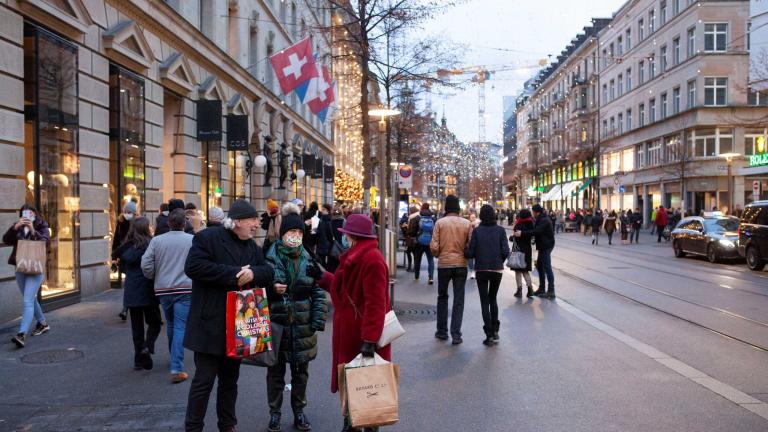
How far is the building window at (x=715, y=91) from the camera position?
41.2 meters

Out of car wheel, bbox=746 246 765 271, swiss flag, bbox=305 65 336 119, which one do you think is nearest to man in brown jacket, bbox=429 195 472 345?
swiss flag, bbox=305 65 336 119

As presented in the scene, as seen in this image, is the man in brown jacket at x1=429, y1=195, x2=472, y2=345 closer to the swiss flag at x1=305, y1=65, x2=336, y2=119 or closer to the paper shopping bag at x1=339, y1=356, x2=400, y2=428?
the paper shopping bag at x1=339, y1=356, x2=400, y2=428

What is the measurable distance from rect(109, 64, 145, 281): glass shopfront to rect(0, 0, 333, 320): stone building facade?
24 millimetres

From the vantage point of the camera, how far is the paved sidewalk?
546 centimetres

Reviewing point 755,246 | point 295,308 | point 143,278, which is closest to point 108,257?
point 143,278

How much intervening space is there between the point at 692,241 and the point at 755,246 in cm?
440

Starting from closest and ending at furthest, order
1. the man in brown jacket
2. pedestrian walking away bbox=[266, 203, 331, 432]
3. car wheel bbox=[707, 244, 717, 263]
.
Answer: pedestrian walking away bbox=[266, 203, 331, 432] < the man in brown jacket < car wheel bbox=[707, 244, 717, 263]

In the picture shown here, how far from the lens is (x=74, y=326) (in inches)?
383

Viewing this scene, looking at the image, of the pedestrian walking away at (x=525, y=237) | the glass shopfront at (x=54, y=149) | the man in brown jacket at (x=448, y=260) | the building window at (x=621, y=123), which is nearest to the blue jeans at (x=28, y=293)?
the glass shopfront at (x=54, y=149)

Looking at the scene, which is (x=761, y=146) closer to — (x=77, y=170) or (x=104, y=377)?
(x=77, y=170)

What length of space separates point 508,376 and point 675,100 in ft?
142

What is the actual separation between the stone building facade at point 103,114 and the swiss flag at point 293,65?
8.14 feet

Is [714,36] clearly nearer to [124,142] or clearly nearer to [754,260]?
[754,260]

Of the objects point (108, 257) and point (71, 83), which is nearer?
point (71, 83)
